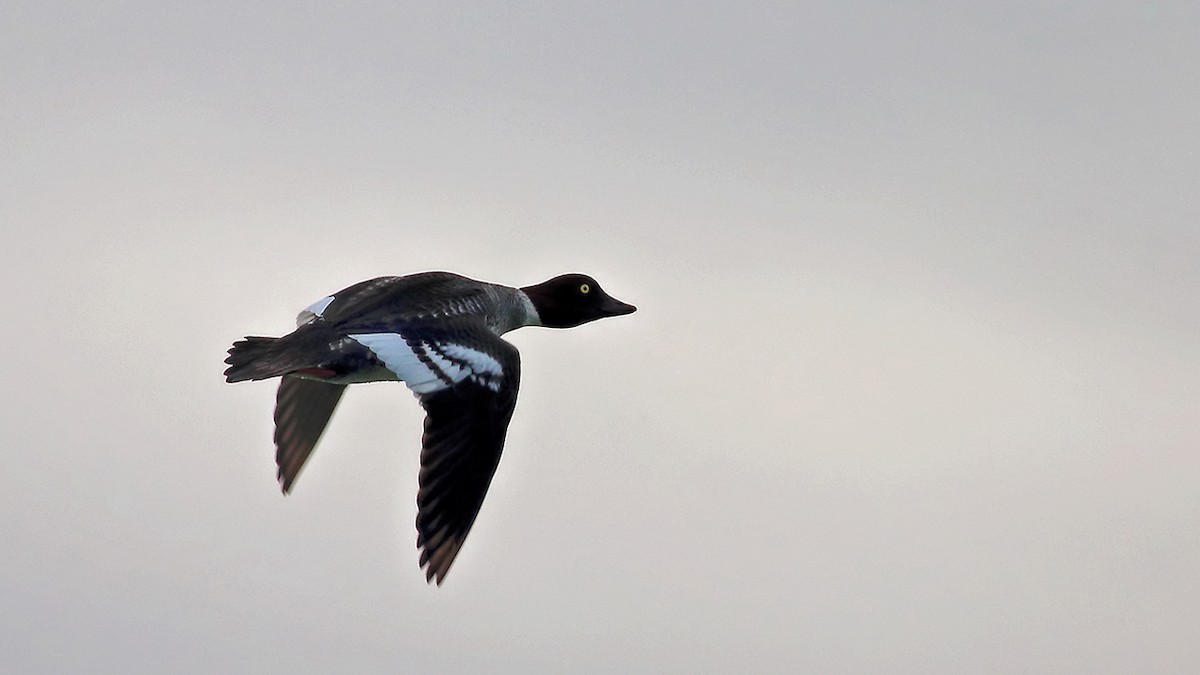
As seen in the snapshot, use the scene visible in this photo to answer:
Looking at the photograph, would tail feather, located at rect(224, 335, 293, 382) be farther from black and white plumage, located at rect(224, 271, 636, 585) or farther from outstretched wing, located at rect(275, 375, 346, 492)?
outstretched wing, located at rect(275, 375, 346, 492)

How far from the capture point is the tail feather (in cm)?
1680

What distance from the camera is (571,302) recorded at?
68.1 ft

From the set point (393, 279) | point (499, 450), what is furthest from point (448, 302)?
point (499, 450)

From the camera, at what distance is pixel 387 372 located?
57.7 feet

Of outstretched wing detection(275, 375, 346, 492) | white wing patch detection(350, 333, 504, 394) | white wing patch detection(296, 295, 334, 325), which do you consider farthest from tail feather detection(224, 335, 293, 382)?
outstretched wing detection(275, 375, 346, 492)

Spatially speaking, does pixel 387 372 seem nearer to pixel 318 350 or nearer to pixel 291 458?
pixel 318 350

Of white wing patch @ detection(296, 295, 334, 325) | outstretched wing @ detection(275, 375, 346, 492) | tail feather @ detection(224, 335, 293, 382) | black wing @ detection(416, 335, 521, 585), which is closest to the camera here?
black wing @ detection(416, 335, 521, 585)

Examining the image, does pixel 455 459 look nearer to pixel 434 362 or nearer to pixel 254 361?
pixel 434 362

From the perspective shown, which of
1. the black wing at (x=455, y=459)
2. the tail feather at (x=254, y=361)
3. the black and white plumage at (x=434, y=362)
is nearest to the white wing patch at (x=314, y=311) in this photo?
the black and white plumage at (x=434, y=362)

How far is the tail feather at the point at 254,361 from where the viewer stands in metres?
16.8

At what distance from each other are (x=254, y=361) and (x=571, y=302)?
4616mm

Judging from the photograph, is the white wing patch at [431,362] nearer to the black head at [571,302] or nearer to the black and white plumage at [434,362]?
the black and white plumage at [434,362]

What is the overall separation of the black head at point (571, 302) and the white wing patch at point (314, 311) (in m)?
2.49

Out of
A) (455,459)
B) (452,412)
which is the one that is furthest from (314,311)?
(455,459)
